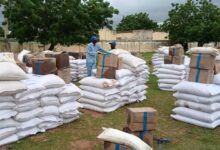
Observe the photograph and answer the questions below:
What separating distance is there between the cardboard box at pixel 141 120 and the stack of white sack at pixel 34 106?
1.51 meters

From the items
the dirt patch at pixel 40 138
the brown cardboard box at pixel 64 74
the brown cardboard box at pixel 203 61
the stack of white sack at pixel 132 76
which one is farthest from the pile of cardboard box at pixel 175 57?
the dirt patch at pixel 40 138

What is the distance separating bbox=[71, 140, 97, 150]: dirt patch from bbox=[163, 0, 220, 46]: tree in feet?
92.6

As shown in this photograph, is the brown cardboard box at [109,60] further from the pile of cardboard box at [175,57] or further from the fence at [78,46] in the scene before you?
the fence at [78,46]

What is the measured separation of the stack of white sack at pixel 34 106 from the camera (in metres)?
4.75

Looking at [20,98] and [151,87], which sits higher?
[20,98]

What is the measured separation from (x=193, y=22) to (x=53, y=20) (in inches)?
708

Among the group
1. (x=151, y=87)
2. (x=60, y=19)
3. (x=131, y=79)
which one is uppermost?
(x=60, y=19)

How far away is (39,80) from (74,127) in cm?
105

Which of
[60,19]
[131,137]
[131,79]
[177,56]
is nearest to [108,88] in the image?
[131,79]

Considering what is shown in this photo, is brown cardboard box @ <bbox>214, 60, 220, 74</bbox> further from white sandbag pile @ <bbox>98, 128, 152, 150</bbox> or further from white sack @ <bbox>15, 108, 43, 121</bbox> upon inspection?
white sack @ <bbox>15, 108, 43, 121</bbox>

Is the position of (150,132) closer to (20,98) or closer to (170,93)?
(20,98)

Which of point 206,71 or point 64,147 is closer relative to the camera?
point 64,147

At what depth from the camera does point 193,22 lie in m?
32.8

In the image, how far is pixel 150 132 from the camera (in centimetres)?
466
